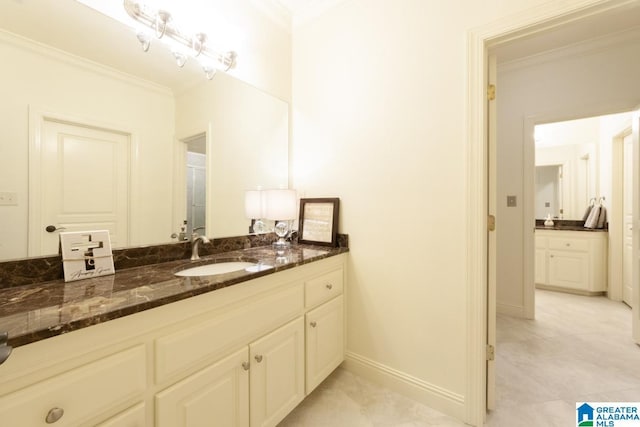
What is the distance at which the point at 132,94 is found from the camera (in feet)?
4.23

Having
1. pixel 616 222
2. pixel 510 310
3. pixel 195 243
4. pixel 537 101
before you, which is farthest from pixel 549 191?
pixel 195 243

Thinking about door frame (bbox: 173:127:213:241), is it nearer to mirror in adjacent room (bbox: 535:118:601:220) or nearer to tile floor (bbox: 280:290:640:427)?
tile floor (bbox: 280:290:640:427)

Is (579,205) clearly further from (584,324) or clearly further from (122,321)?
(122,321)

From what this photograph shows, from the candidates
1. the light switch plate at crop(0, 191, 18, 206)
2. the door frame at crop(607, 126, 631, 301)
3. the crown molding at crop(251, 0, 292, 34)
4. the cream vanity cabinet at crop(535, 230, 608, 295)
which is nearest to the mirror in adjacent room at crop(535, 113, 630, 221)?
the door frame at crop(607, 126, 631, 301)

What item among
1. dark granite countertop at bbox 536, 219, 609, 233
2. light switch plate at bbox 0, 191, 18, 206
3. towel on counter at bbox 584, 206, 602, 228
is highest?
light switch plate at bbox 0, 191, 18, 206

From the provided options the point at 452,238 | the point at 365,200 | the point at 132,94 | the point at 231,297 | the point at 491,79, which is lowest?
the point at 231,297

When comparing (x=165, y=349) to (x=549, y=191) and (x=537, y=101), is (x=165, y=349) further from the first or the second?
(x=549, y=191)

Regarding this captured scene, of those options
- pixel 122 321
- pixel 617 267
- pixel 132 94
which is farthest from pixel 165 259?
pixel 617 267

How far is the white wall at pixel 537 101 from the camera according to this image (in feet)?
7.67

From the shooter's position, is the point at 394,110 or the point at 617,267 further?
the point at 617,267

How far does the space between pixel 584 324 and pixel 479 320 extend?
2136mm

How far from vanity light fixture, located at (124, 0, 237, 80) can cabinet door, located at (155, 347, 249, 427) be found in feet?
5.07

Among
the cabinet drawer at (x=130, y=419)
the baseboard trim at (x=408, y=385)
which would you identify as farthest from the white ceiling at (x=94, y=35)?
the baseboard trim at (x=408, y=385)

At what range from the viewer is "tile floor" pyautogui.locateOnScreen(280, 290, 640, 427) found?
55.7 inches
